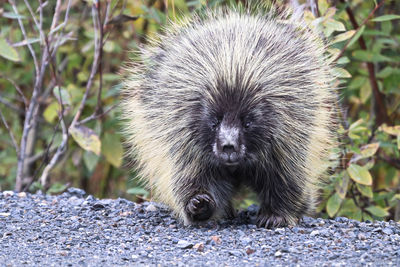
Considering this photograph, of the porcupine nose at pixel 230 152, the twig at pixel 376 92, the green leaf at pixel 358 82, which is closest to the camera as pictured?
the porcupine nose at pixel 230 152

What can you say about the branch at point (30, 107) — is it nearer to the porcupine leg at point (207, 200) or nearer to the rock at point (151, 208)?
the rock at point (151, 208)

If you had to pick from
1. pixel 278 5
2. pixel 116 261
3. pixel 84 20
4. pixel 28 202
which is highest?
pixel 278 5

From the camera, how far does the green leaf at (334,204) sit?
6.11 m

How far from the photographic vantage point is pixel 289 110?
4895 mm

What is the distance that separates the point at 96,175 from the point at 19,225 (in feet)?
13.7

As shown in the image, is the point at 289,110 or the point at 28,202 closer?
the point at 289,110

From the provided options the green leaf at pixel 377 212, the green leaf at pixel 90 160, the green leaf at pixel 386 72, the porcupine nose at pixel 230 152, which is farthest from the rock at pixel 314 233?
the green leaf at pixel 90 160

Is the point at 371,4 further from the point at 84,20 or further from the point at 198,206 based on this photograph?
the point at 198,206

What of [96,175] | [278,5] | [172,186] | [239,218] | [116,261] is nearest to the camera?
[116,261]

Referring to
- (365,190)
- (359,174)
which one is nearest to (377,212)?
(365,190)

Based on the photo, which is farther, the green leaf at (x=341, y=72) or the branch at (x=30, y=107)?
the branch at (x=30, y=107)

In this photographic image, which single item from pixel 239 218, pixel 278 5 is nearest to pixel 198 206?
pixel 239 218

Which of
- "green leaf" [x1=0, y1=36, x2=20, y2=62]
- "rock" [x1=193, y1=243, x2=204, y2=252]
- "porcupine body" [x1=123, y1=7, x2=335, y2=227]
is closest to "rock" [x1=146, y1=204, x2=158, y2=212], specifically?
"porcupine body" [x1=123, y1=7, x2=335, y2=227]

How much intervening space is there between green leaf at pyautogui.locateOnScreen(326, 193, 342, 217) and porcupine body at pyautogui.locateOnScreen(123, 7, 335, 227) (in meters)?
0.62
